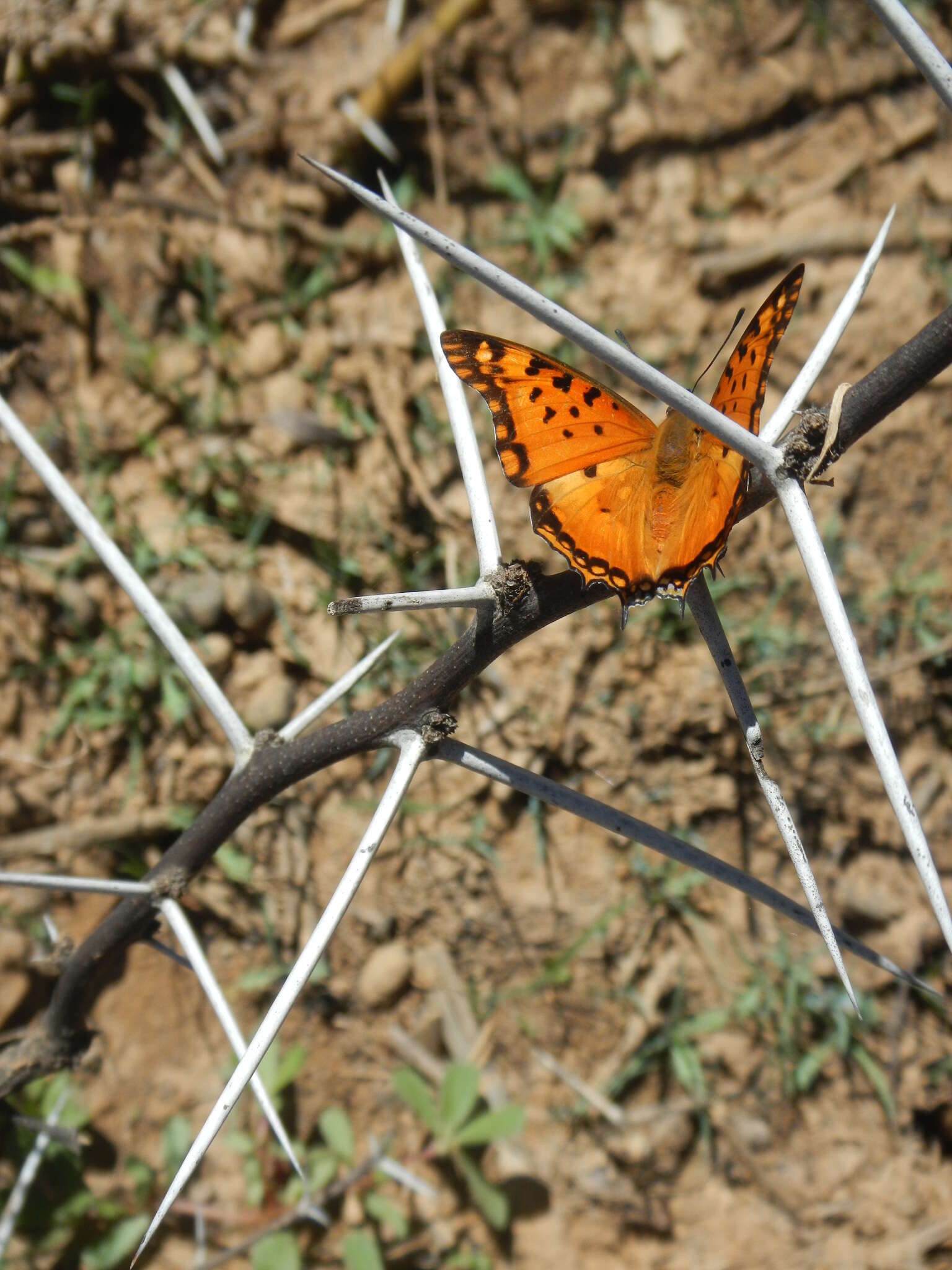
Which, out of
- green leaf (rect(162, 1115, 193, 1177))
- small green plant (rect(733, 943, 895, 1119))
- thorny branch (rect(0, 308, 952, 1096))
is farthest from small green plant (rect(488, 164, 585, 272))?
green leaf (rect(162, 1115, 193, 1177))

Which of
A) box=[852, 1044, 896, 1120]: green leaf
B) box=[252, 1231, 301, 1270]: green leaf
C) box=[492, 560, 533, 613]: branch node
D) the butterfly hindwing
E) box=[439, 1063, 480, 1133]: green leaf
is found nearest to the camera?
box=[492, 560, 533, 613]: branch node

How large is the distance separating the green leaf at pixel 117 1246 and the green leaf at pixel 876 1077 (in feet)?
7.06

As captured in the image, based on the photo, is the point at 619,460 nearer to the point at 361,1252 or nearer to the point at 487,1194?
the point at 487,1194

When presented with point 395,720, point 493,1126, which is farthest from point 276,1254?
point 395,720

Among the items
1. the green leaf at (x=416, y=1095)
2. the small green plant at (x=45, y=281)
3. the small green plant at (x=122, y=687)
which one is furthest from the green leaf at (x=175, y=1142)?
the small green plant at (x=45, y=281)

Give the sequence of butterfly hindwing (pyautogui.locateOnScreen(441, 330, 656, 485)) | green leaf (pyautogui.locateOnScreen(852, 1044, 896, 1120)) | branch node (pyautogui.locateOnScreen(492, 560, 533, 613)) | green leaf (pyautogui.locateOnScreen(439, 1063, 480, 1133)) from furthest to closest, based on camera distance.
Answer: green leaf (pyautogui.locateOnScreen(852, 1044, 896, 1120))
green leaf (pyautogui.locateOnScreen(439, 1063, 480, 1133))
butterfly hindwing (pyautogui.locateOnScreen(441, 330, 656, 485))
branch node (pyautogui.locateOnScreen(492, 560, 533, 613))

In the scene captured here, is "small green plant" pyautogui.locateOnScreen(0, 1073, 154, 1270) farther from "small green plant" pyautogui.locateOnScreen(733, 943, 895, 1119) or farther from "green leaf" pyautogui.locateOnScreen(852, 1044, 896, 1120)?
"green leaf" pyautogui.locateOnScreen(852, 1044, 896, 1120)

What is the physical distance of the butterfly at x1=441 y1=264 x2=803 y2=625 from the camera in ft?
4.32

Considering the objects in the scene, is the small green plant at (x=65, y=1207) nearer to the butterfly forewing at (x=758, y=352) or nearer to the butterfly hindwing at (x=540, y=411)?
the butterfly hindwing at (x=540, y=411)

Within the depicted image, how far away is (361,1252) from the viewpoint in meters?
2.49

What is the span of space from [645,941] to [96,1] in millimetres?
3585

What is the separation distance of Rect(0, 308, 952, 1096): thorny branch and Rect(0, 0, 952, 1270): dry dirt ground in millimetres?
956

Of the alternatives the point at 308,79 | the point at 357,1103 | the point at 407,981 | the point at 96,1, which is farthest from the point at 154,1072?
the point at 96,1

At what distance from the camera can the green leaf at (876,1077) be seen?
9.11 ft
